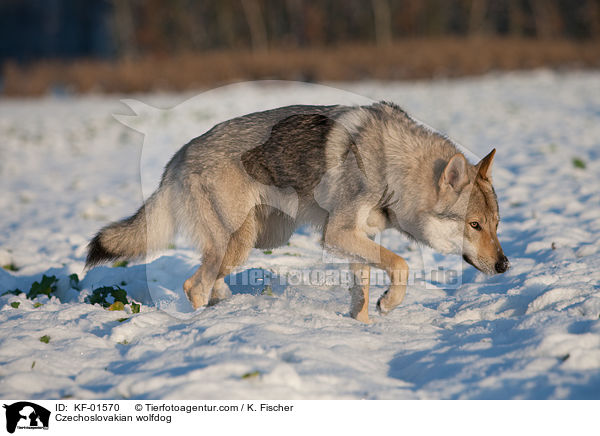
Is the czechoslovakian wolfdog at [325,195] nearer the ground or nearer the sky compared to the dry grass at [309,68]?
nearer the ground

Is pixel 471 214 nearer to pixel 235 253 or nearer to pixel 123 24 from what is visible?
pixel 235 253

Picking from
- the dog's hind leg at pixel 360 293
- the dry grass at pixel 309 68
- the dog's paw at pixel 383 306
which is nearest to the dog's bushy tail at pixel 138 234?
the dog's hind leg at pixel 360 293

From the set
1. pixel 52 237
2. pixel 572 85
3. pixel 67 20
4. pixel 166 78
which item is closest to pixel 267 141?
pixel 52 237

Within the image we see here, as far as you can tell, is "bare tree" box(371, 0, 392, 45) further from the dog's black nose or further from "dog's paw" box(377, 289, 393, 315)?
"dog's paw" box(377, 289, 393, 315)

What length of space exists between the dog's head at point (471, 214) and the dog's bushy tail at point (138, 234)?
2.06 metres

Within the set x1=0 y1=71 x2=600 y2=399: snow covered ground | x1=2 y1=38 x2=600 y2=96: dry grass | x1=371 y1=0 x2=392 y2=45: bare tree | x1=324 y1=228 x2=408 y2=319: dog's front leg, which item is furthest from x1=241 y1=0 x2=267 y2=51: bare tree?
x1=324 y1=228 x2=408 y2=319: dog's front leg

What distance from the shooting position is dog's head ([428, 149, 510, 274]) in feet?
12.3

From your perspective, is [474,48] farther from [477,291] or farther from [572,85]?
[477,291]

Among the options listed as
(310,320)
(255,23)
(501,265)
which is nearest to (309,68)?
(255,23)

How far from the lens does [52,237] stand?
6105 millimetres

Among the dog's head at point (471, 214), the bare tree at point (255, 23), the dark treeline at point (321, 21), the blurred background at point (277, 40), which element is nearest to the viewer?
the dog's head at point (471, 214)

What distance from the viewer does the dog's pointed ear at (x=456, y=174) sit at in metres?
3.65
